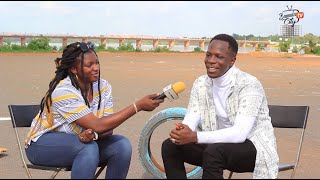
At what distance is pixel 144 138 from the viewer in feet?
16.0

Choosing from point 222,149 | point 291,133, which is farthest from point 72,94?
point 291,133

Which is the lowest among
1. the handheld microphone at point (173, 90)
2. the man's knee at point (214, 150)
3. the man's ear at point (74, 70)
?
the man's knee at point (214, 150)

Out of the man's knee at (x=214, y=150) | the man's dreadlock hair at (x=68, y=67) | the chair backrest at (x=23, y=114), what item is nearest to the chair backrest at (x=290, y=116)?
the man's knee at (x=214, y=150)

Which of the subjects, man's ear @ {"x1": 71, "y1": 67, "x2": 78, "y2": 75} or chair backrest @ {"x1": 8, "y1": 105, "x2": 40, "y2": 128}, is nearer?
man's ear @ {"x1": 71, "y1": 67, "x2": 78, "y2": 75}

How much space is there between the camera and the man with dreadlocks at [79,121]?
3779 mm

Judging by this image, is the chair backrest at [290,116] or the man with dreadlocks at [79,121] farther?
the chair backrest at [290,116]

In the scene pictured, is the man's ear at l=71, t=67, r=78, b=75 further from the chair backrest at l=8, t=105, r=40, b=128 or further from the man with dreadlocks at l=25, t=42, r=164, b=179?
the chair backrest at l=8, t=105, r=40, b=128

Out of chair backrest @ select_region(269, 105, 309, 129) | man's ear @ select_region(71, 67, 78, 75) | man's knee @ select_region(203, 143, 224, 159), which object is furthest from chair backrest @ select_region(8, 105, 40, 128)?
chair backrest @ select_region(269, 105, 309, 129)

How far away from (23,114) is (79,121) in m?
0.82

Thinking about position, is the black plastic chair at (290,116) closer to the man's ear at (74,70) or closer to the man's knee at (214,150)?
the man's knee at (214,150)

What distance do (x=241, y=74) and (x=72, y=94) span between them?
1.26m

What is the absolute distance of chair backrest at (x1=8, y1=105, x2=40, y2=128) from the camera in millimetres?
4332

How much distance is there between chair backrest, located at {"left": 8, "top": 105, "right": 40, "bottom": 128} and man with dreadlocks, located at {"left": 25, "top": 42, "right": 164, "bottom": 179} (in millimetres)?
401

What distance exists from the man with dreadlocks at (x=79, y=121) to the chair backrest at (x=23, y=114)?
40 cm
